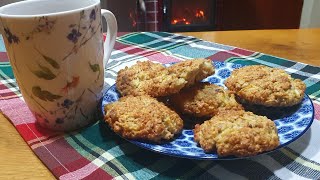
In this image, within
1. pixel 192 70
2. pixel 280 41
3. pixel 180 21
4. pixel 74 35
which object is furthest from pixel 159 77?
pixel 180 21

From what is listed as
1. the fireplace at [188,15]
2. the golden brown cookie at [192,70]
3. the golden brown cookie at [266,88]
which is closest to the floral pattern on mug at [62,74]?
the golden brown cookie at [192,70]

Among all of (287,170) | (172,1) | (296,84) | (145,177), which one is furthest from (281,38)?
(172,1)

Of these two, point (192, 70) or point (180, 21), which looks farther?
point (180, 21)

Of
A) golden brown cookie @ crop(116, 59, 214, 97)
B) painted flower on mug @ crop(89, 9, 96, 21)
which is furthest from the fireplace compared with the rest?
painted flower on mug @ crop(89, 9, 96, 21)

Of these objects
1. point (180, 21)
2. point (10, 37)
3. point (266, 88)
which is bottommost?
point (180, 21)

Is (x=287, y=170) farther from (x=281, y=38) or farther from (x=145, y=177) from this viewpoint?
(x=281, y=38)

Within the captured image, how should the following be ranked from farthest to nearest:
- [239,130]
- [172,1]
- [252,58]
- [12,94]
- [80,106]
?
1. [172,1]
2. [252,58]
3. [12,94]
4. [80,106]
5. [239,130]

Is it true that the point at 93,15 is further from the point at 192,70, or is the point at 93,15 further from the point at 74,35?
the point at 192,70

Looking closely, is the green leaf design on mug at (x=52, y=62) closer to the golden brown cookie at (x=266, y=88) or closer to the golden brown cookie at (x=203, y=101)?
the golden brown cookie at (x=203, y=101)
